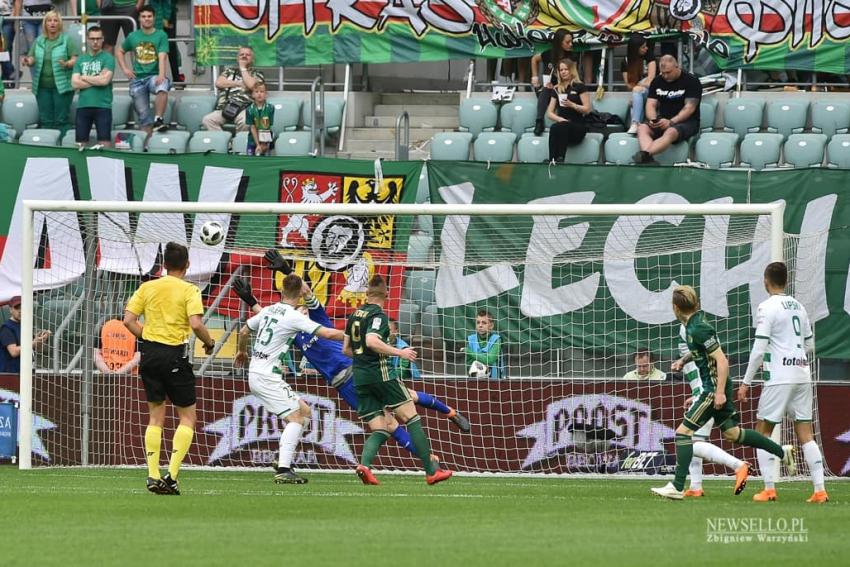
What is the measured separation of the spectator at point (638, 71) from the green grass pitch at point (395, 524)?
22.1ft

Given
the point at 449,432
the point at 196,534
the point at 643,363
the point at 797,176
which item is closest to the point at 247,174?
the point at 449,432

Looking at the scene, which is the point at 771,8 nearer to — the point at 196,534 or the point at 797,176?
the point at 797,176

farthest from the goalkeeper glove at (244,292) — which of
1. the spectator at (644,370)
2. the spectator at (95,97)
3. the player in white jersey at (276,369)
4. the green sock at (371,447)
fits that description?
the spectator at (95,97)

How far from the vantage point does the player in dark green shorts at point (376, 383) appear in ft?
40.7

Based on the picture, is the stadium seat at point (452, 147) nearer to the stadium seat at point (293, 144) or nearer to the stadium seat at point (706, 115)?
the stadium seat at point (293, 144)

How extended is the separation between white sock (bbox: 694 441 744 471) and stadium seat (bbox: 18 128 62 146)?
36.6 feet

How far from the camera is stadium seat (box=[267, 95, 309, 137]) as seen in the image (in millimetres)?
20016

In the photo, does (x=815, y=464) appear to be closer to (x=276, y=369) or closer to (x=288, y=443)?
(x=288, y=443)

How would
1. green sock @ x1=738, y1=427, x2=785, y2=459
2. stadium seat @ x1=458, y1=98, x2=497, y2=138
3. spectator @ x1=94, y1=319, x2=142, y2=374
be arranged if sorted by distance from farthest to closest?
1. stadium seat @ x1=458, y1=98, x2=497, y2=138
2. spectator @ x1=94, y1=319, x2=142, y2=374
3. green sock @ x1=738, y1=427, x2=785, y2=459

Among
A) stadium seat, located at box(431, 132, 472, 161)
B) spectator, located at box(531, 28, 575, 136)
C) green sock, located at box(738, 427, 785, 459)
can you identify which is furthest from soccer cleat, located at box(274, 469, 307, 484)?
spectator, located at box(531, 28, 575, 136)

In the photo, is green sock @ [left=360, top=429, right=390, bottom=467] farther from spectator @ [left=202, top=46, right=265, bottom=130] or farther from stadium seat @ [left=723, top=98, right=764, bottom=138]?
stadium seat @ [left=723, top=98, right=764, bottom=138]

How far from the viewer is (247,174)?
1694cm

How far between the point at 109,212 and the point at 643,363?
19.4 feet

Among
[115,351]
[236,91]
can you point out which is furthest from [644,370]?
[236,91]
